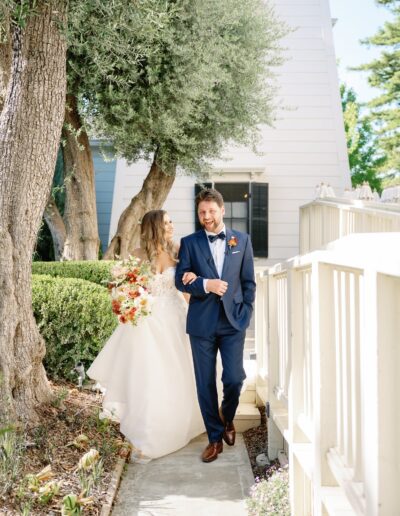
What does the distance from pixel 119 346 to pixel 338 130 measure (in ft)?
39.0

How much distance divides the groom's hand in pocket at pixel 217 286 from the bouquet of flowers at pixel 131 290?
0.73 metres

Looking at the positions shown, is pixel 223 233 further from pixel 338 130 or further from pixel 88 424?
pixel 338 130

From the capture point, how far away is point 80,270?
9812 millimetres

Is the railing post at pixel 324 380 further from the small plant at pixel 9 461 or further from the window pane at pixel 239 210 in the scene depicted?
the window pane at pixel 239 210

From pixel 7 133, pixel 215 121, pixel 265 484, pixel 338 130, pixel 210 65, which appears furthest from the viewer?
pixel 338 130

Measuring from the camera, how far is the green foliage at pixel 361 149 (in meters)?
26.9

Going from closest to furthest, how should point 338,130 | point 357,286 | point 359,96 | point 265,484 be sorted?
1. point 357,286
2. point 265,484
3. point 338,130
4. point 359,96

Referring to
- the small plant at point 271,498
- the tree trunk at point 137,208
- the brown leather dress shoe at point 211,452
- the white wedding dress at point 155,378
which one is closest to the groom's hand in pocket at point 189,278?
the white wedding dress at point 155,378

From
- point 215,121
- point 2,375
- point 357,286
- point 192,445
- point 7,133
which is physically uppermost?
point 215,121

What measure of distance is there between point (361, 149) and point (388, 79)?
355 centimetres

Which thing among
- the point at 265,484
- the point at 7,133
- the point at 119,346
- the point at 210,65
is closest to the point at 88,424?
the point at 119,346

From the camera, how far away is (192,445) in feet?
18.5

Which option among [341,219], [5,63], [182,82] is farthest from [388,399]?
[182,82]

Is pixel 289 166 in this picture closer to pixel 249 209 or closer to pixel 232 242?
pixel 249 209
